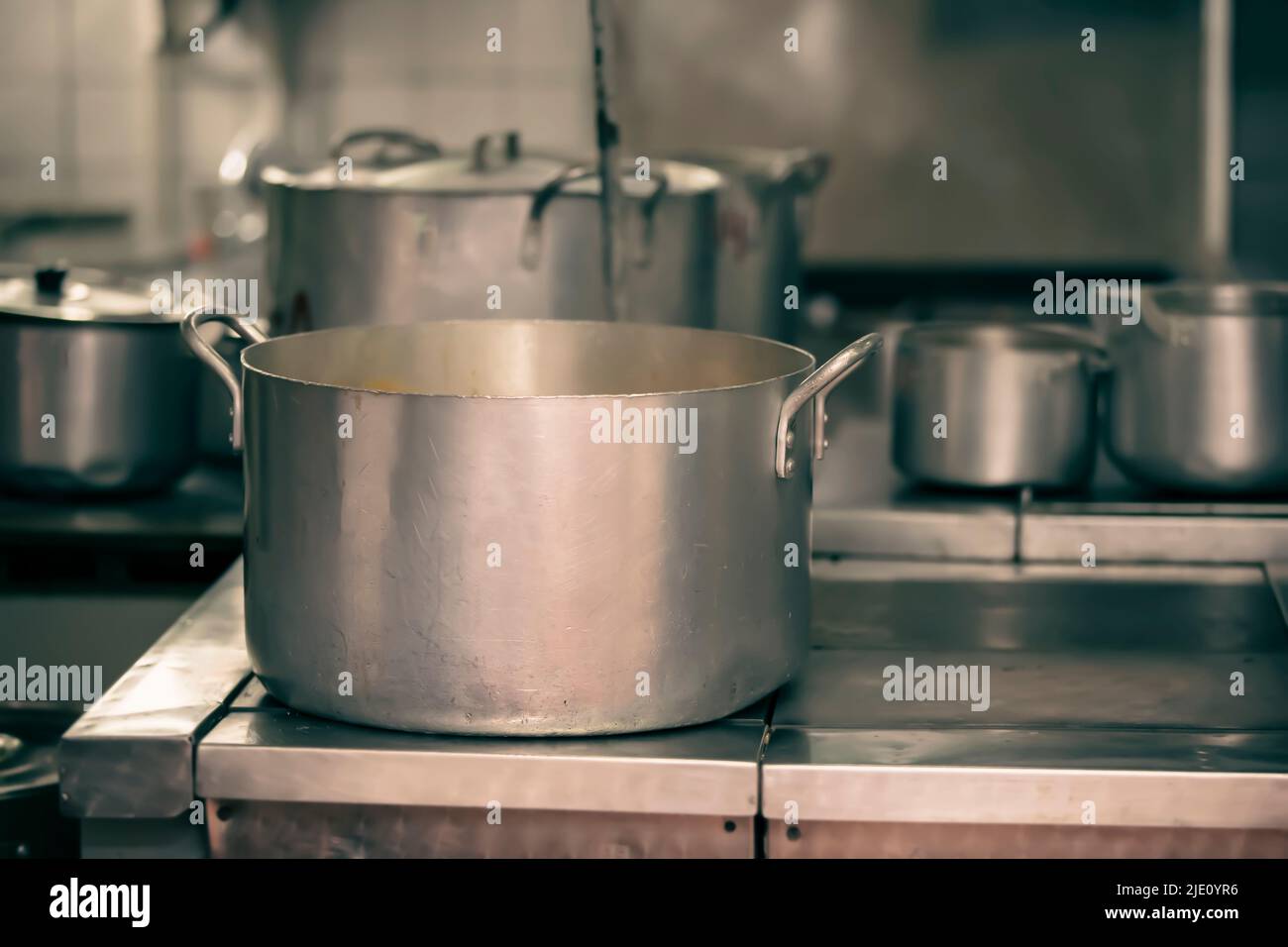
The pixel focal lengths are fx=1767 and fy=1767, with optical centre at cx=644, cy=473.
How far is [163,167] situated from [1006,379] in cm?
252

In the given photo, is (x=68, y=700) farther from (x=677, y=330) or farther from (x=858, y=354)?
(x=858, y=354)

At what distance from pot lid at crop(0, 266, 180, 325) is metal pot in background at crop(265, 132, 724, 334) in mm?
153

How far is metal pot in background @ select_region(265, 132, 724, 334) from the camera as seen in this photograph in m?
1.51

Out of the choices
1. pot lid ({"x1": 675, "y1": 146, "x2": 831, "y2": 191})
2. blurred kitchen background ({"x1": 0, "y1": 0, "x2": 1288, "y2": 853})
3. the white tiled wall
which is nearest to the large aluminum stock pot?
pot lid ({"x1": 675, "y1": 146, "x2": 831, "y2": 191})

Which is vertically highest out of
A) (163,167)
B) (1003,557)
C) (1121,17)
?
(1121,17)

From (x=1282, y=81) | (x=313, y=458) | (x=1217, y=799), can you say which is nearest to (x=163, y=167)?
(x=1282, y=81)

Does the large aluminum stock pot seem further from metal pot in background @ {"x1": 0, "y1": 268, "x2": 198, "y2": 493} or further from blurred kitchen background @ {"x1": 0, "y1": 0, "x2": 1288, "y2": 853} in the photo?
blurred kitchen background @ {"x1": 0, "y1": 0, "x2": 1288, "y2": 853}

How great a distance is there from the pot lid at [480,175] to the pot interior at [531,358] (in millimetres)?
271

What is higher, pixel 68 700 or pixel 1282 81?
pixel 1282 81

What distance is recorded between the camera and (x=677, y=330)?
125 cm

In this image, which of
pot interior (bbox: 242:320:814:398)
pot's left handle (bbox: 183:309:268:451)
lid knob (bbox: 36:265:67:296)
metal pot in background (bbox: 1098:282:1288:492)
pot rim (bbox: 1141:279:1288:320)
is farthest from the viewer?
lid knob (bbox: 36:265:67:296)

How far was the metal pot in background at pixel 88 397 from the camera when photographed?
1.57 meters

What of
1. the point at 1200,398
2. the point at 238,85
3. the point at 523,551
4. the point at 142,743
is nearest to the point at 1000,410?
the point at 1200,398

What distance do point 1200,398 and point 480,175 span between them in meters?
0.64
